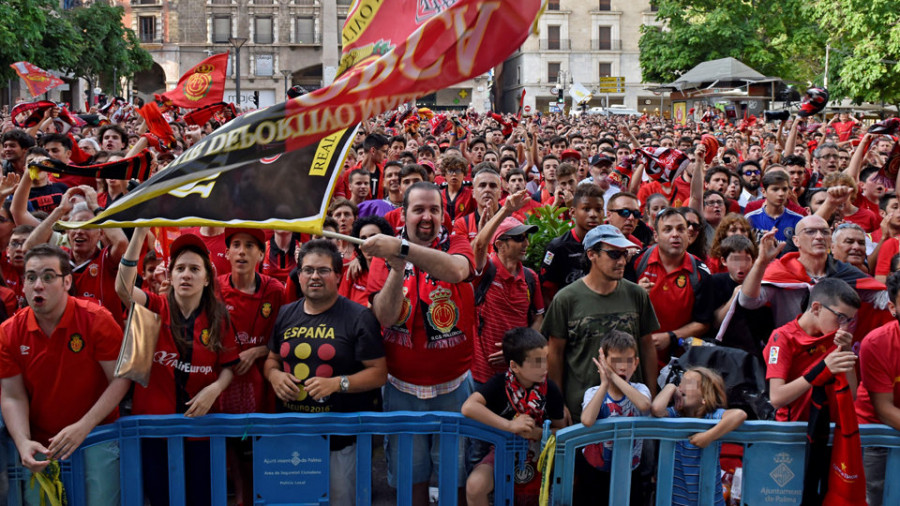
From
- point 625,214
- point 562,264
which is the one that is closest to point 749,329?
point 562,264

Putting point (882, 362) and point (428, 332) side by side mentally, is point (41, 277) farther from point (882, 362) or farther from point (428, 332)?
point (882, 362)

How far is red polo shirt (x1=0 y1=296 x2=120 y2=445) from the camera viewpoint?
13.0 feet

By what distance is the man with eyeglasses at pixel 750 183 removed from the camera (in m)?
8.98

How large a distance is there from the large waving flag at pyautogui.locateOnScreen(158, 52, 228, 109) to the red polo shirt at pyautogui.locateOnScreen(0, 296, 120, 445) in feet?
22.1

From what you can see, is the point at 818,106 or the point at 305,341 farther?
the point at 818,106

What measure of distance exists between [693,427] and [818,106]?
785cm

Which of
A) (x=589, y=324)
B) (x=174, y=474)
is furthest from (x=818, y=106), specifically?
(x=174, y=474)

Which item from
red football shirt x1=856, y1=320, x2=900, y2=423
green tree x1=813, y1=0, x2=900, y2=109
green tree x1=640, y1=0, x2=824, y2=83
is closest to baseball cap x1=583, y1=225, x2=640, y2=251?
red football shirt x1=856, y1=320, x2=900, y2=423

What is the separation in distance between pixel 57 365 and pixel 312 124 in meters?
1.61

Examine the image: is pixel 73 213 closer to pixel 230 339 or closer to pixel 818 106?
pixel 230 339

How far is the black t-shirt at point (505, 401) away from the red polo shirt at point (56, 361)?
1.74 metres

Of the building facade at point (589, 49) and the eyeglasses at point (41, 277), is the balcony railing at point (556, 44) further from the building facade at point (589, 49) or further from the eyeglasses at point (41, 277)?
the eyeglasses at point (41, 277)

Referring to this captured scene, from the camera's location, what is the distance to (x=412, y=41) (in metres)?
3.61

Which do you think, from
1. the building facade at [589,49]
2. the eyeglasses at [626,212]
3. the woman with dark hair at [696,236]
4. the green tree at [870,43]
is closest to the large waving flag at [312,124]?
the eyeglasses at [626,212]
